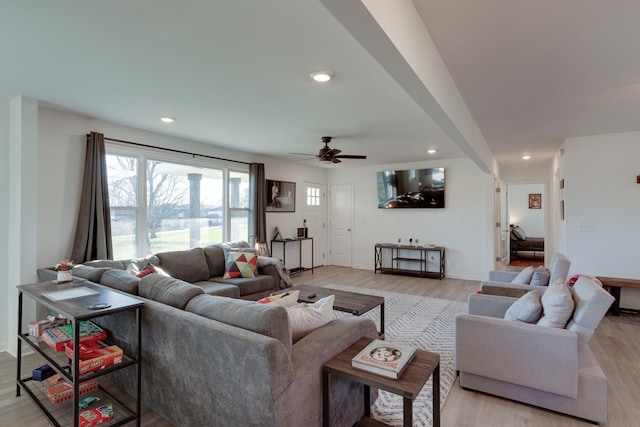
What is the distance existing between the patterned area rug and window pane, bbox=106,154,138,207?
3.06 meters

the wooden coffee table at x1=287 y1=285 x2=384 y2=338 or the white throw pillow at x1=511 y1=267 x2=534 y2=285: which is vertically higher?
the white throw pillow at x1=511 y1=267 x2=534 y2=285

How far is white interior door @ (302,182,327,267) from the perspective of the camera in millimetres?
7375

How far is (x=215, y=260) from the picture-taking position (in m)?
4.50

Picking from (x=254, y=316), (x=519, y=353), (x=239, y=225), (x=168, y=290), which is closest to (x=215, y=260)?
(x=239, y=225)

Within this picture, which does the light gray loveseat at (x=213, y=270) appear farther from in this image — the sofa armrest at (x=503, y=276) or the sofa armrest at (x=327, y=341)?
Answer: the sofa armrest at (x=503, y=276)

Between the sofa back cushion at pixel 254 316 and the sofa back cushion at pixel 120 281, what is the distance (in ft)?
2.88

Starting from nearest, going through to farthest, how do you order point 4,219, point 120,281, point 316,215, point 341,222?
point 120,281
point 4,219
point 316,215
point 341,222

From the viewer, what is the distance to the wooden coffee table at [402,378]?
1355mm

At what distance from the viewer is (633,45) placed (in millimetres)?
2090

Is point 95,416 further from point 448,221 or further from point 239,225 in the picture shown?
point 448,221

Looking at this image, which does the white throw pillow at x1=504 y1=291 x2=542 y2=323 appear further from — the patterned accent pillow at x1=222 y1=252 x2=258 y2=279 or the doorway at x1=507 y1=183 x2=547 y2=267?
the doorway at x1=507 y1=183 x2=547 y2=267

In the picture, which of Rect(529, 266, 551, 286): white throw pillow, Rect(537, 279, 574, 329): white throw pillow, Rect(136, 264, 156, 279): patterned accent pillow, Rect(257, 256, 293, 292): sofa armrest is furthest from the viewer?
Answer: Rect(257, 256, 293, 292): sofa armrest

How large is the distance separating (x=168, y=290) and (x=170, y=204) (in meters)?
2.84

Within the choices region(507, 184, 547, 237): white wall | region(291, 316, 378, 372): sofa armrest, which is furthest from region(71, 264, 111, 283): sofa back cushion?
region(507, 184, 547, 237): white wall
